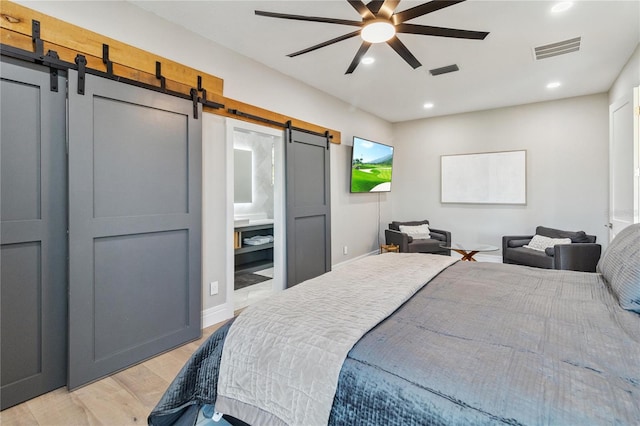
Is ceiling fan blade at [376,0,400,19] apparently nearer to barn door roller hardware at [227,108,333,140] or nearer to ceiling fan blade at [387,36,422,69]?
ceiling fan blade at [387,36,422,69]

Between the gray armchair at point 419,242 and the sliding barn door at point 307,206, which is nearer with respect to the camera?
the sliding barn door at point 307,206

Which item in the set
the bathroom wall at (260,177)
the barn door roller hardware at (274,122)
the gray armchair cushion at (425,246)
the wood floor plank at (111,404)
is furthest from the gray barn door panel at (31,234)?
the gray armchair cushion at (425,246)

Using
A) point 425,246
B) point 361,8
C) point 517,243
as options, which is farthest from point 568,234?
point 361,8

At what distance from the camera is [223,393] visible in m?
1.28

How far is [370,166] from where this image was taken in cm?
527

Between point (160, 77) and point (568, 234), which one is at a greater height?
point (160, 77)

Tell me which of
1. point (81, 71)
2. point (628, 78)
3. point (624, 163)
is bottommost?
point (624, 163)

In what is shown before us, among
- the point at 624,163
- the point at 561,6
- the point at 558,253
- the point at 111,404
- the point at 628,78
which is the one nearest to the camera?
the point at 111,404

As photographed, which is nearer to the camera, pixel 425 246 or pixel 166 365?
pixel 166 365

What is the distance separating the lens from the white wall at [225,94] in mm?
2254

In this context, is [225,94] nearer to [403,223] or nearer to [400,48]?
[400,48]

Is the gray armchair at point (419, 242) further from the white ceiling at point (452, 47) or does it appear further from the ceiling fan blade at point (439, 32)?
the ceiling fan blade at point (439, 32)

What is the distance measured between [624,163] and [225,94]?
408 cm

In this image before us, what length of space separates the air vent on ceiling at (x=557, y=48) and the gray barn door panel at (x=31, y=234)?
13.5 feet
